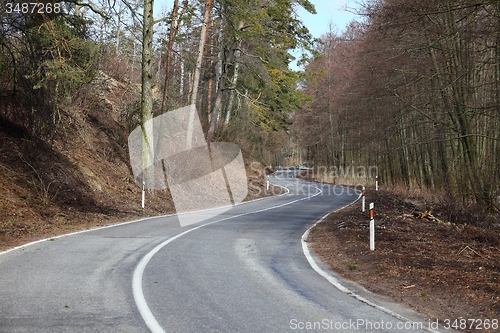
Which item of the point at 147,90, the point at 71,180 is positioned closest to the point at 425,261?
the point at 71,180

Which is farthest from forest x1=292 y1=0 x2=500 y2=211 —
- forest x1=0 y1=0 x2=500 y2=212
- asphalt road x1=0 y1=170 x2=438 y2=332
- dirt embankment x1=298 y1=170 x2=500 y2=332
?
asphalt road x1=0 y1=170 x2=438 y2=332

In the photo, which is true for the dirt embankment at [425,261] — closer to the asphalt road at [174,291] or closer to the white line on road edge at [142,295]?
the asphalt road at [174,291]

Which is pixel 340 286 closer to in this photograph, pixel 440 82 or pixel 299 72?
pixel 440 82

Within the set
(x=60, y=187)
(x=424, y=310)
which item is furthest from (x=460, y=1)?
(x=60, y=187)

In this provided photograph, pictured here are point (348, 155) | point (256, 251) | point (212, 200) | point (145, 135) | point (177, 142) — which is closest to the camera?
point (256, 251)

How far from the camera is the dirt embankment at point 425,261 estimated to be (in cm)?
652

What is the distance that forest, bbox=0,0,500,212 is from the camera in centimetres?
1277

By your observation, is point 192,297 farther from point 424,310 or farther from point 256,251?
point 256,251

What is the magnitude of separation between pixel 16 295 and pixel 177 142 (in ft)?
71.3

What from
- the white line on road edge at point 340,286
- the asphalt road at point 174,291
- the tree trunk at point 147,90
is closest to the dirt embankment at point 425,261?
the white line on road edge at point 340,286

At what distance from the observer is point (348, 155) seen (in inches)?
1945

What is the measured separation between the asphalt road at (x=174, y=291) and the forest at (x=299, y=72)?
219 inches

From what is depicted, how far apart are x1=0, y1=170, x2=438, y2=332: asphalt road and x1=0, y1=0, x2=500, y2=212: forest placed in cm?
556

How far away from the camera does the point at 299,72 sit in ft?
95.6
